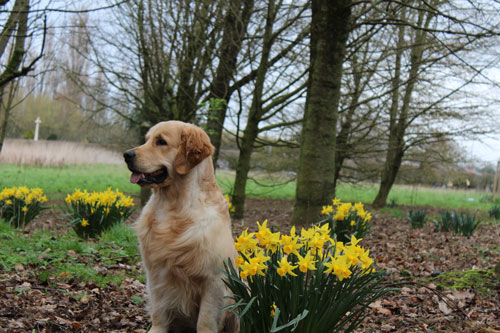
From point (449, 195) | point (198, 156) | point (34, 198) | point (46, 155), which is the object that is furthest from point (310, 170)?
point (449, 195)

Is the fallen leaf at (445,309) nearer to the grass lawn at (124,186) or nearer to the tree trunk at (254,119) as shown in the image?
the tree trunk at (254,119)

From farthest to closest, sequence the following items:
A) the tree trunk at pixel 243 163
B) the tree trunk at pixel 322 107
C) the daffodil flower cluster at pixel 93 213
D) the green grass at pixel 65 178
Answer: the green grass at pixel 65 178
the tree trunk at pixel 243 163
the tree trunk at pixel 322 107
the daffodil flower cluster at pixel 93 213

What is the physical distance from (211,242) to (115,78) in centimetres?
927

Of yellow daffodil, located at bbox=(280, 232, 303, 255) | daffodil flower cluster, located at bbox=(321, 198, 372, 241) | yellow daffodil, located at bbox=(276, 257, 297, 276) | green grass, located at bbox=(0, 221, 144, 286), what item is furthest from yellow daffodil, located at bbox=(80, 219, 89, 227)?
yellow daffodil, located at bbox=(276, 257, 297, 276)

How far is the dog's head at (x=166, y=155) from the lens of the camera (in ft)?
8.26

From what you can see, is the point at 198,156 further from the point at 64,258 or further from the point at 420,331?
the point at 64,258

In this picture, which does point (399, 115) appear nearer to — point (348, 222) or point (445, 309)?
point (348, 222)

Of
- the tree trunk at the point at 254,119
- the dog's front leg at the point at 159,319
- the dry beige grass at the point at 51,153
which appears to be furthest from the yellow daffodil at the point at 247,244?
the dry beige grass at the point at 51,153

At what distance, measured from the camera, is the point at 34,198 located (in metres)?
6.13

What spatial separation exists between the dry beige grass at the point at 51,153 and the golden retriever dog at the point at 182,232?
1000cm

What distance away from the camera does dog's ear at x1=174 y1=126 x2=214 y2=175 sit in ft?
8.27

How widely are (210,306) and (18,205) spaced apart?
4.96 meters

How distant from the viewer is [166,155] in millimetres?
2578

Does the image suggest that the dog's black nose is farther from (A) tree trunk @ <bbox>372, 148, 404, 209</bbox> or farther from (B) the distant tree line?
(A) tree trunk @ <bbox>372, 148, 404, 209</bbox>
